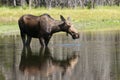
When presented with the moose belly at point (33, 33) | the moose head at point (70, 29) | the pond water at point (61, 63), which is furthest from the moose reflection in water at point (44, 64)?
the moose belly at point (33, 33)

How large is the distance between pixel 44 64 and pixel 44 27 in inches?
254

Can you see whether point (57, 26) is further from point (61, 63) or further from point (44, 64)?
point (44, 64)

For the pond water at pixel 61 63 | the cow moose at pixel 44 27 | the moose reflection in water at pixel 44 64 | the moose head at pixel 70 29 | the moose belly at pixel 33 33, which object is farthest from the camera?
the moose belly at pixel 33 33

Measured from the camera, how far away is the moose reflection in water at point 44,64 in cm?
1309

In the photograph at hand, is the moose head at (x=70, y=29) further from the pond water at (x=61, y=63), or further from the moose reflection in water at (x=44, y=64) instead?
the moose reflection in water at (x=44, y=64)

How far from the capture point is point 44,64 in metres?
14.9

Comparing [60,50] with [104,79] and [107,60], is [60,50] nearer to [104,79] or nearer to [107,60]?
[107,60]

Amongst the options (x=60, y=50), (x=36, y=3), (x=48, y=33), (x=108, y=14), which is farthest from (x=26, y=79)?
(x=36, y=3)

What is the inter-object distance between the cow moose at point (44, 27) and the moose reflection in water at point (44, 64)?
2243 mm

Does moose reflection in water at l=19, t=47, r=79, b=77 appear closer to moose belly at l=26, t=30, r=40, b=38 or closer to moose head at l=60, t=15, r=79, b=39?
moose head at l=60, t=15, r=79, b=39

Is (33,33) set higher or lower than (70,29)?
lower

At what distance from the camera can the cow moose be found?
20438mm

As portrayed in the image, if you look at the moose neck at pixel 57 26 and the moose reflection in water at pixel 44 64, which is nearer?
the moose reflection in water at pixel 44 64

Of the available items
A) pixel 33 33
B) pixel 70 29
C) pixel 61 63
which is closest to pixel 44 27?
pixel 33 33
